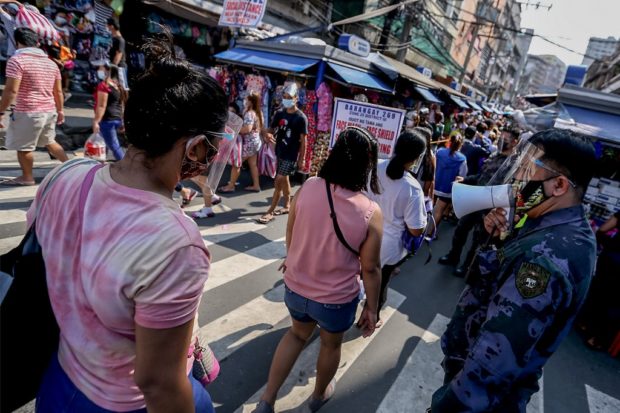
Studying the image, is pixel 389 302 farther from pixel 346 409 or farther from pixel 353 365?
pixel 346 409

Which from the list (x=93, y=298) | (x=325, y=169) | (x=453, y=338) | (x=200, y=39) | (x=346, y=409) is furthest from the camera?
(x=200, y=39)

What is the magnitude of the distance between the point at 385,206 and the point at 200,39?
37.8ft

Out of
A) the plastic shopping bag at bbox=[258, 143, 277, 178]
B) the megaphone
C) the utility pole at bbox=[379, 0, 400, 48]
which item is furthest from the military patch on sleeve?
the utility pole at bbox=[379, 0, 400, 48]

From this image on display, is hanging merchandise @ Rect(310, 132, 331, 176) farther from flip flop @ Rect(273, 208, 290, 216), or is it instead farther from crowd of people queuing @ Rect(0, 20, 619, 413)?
crowd of people queuing @ Rect(0, 20, 619, 413)

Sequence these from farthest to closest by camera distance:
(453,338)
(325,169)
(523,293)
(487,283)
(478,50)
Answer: (478,50)
(325,169)
(453,338)
(487,283)
(523,293)

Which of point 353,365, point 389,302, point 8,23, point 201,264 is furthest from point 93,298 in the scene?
point 8,23

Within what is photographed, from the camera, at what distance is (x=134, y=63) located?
1067 cm

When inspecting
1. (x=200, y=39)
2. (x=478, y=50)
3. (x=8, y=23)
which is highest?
(x=478, y=50)

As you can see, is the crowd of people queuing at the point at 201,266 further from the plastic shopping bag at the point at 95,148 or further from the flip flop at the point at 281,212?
the plastic shopping bag at the point at 95,148

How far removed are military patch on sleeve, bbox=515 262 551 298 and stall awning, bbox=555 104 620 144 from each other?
5317 mm

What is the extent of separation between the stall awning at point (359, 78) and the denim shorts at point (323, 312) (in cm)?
583

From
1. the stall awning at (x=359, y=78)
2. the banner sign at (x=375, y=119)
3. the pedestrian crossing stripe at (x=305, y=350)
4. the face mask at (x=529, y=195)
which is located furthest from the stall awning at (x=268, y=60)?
the face mask at (x=529, y=195)

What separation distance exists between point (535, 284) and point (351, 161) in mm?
1035

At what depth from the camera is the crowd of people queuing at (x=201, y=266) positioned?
875mm
